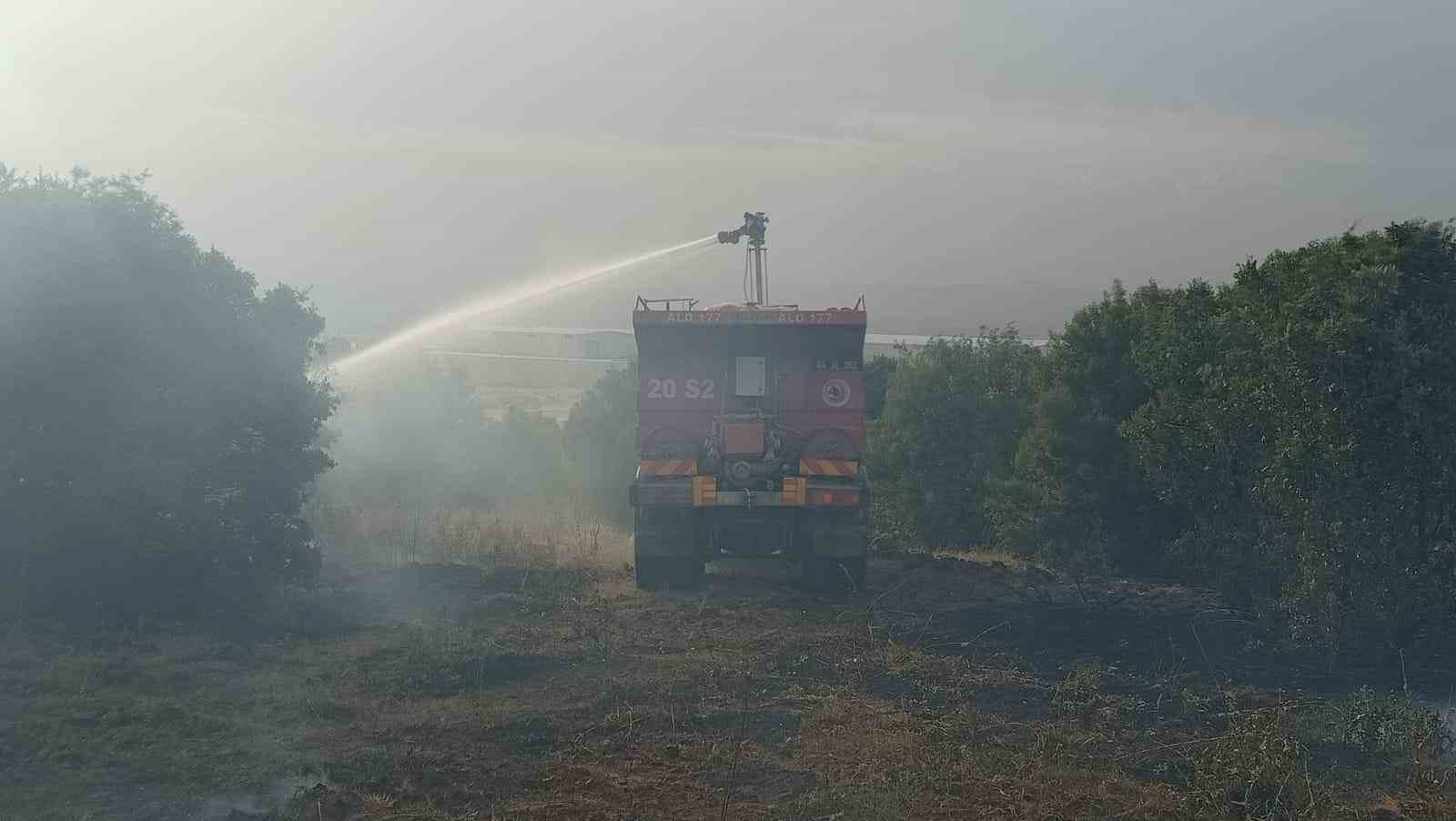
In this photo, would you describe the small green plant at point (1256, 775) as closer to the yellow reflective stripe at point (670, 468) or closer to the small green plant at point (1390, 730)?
the small green plant at point (1390, 730)

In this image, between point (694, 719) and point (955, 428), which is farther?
point (955, 428)

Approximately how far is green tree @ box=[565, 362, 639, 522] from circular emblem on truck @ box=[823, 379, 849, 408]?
1712 cm

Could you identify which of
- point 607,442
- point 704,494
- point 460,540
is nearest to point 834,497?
point 704,494

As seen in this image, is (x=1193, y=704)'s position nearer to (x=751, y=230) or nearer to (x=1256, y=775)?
(x=1256, y=775)

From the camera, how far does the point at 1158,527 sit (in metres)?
19.5

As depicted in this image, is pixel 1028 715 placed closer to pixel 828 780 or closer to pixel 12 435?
pixel 828 780

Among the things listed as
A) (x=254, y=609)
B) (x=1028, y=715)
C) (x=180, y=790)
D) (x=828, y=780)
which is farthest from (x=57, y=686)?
(x=1028, y=715)

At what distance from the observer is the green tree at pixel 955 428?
26438 mm

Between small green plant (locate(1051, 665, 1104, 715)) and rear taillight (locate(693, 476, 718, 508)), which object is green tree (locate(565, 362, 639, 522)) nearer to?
rear taillight (locate(693, 476, 718, 508))

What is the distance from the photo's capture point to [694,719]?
31.3ft

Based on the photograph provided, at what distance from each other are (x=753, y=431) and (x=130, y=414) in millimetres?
7266

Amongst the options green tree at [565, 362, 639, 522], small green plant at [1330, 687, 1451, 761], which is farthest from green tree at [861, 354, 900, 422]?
small green plant at [1330, 687, 1451, 761]

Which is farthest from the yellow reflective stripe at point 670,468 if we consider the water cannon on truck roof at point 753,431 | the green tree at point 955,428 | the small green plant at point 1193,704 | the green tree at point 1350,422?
the green tree at point 955,428

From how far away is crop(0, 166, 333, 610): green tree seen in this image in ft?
43.9
